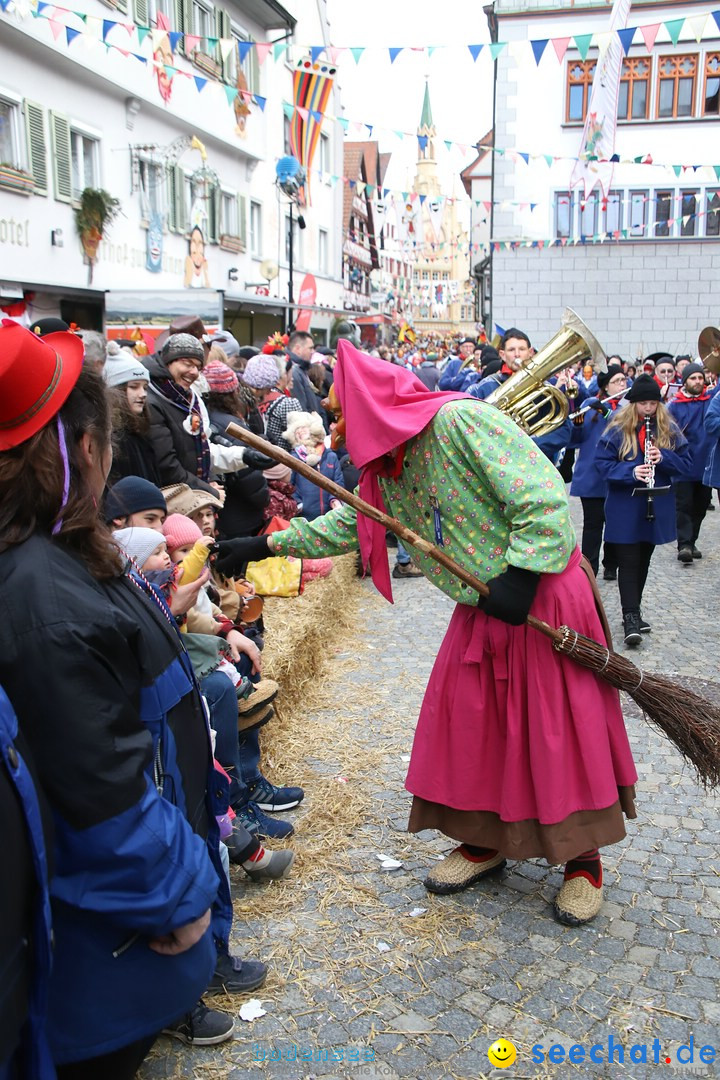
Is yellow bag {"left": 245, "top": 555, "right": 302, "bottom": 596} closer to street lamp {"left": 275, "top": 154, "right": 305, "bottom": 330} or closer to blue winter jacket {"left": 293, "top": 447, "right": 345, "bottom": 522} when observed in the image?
blue winter jacket {"left": 293, "top": 447, "right": 345, "bottom": 522}

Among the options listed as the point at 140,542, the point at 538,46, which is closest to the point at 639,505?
the point at 140,542

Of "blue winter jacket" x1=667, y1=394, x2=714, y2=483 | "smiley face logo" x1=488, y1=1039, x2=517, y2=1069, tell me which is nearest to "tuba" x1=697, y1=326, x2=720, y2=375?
"blue winter jacket" x1=667, y1=394, x2=714, y2=483

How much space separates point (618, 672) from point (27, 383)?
229 cm

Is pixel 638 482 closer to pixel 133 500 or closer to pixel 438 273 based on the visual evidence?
pixel 133 500

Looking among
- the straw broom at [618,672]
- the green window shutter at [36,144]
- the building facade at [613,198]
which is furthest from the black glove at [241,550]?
the building facade at [613,198]

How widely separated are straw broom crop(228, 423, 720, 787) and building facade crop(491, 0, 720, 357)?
1984 centimetres

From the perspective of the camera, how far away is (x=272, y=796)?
3.94m

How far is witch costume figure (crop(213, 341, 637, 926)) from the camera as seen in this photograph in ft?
9.30

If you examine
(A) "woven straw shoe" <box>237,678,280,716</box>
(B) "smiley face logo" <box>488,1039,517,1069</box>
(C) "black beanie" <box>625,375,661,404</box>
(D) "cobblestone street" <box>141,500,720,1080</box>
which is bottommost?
(D) "cobblestone street" <box>141,500,720,1080</box>

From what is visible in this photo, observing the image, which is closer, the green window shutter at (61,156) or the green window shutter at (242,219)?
the green window shutter at (61,156)

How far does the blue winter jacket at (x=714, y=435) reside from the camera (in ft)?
24.5

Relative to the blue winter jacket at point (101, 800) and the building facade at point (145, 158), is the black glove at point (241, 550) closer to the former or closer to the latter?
the blue winter jacket at point (101, 800)

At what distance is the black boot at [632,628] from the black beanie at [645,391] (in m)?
1.62

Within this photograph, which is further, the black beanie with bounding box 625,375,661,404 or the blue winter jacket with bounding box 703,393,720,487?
the blue winter jacket with bounding box 703,393,720,487
